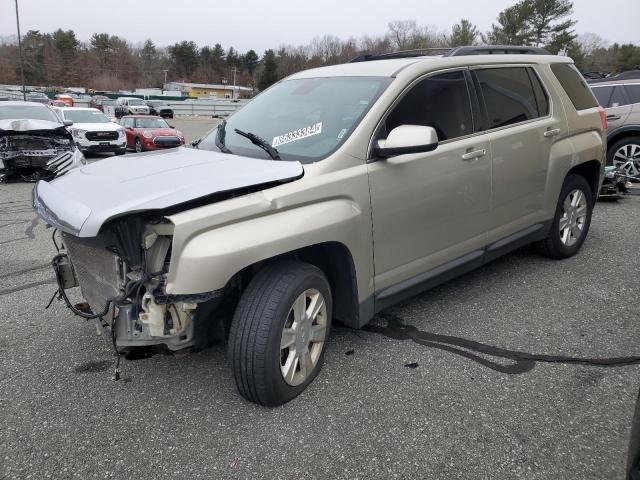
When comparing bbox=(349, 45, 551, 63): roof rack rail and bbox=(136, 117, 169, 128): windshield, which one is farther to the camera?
bbox=(136, 117, 169, 128): windshield

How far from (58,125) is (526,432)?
11.6m

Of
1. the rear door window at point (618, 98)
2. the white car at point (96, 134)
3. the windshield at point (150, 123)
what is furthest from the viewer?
the windshield at point (150, 123)

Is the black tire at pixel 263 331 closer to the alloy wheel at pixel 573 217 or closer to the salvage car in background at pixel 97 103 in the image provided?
the alloy wheel at pixel 573 217

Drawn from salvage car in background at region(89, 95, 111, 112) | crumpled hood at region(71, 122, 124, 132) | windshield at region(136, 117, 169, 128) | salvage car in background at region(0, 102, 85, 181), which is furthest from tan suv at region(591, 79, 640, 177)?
salvage car in background at region(89, 95, 111, 112)

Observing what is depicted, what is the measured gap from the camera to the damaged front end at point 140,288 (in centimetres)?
241

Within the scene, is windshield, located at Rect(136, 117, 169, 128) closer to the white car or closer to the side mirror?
the white car

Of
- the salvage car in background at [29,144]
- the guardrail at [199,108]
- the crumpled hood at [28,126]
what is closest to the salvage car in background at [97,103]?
the guardrail at [199,108]

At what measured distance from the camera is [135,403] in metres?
2.84

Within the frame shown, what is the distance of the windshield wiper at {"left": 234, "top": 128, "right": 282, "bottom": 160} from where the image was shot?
3.07 metres

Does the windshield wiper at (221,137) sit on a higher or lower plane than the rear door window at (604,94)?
lower

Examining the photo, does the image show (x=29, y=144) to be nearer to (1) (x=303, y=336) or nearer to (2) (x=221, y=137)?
(2) (x=221, y=137)

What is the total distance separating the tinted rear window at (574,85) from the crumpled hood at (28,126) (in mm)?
10260

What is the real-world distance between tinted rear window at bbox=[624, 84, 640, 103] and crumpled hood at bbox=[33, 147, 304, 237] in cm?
868

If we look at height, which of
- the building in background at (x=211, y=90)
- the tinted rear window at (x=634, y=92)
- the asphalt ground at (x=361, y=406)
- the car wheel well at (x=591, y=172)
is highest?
the building in background at (x=211, y=90)
